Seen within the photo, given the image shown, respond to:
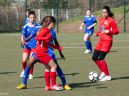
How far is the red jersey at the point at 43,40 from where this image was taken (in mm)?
10930

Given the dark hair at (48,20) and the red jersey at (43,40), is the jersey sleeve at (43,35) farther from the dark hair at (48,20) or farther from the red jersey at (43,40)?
the dark hair at (48,20)

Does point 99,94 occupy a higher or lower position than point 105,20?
lower

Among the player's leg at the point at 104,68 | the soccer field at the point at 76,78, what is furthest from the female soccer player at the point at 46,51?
the player's leg at the point at 104,68

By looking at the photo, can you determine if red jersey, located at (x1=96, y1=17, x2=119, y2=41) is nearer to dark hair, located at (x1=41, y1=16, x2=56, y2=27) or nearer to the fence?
dark hair, located at (x1=41, y1=16, x2=56, y2=27)

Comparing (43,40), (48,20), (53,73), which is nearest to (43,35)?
(43,40)

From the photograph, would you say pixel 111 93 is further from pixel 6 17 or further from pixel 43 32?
pixel 6 17

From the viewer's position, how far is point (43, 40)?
1095cm

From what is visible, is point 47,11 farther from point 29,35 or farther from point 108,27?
point 29,35

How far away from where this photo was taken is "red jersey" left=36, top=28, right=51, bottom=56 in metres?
10.9

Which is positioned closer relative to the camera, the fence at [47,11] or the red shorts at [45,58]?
the red shorts at [45,58]

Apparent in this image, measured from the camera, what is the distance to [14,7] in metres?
50.1

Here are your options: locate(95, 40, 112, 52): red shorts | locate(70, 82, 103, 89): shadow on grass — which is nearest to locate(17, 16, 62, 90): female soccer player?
locate(70, 82, 103, 89): shadow on grass

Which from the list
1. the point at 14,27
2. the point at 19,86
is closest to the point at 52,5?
the point at 14,27

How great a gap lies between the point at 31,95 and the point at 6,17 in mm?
37461
